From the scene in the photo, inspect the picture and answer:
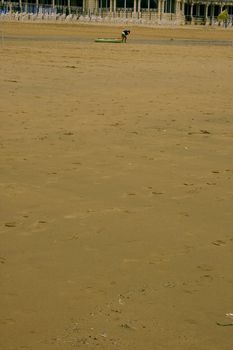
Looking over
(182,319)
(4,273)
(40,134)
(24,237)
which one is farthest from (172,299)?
(40,134)

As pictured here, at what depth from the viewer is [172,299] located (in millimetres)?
4164

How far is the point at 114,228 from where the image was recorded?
5438 mm

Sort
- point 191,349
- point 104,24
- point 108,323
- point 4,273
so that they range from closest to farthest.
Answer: point 191,349 → point 108,323 → point 4,273 → point 104,24

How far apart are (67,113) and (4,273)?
7203mm

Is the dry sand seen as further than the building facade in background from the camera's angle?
No

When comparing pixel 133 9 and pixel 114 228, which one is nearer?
pixel 114 228

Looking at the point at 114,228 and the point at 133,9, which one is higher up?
the point at 114,228

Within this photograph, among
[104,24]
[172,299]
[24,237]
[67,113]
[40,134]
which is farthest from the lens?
[104,24]

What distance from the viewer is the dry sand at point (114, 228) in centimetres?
380

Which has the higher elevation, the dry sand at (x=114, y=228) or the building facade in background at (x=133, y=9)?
the dry sand at (x=114, y=228)

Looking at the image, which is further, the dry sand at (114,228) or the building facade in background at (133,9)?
the building facade in background at (133,9)

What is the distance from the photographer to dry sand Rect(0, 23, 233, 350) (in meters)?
3.80

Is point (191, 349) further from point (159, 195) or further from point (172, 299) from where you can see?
point (159, 195)

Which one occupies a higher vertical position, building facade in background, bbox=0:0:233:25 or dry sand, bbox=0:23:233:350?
dry sand, bbox=0:23:233:350
